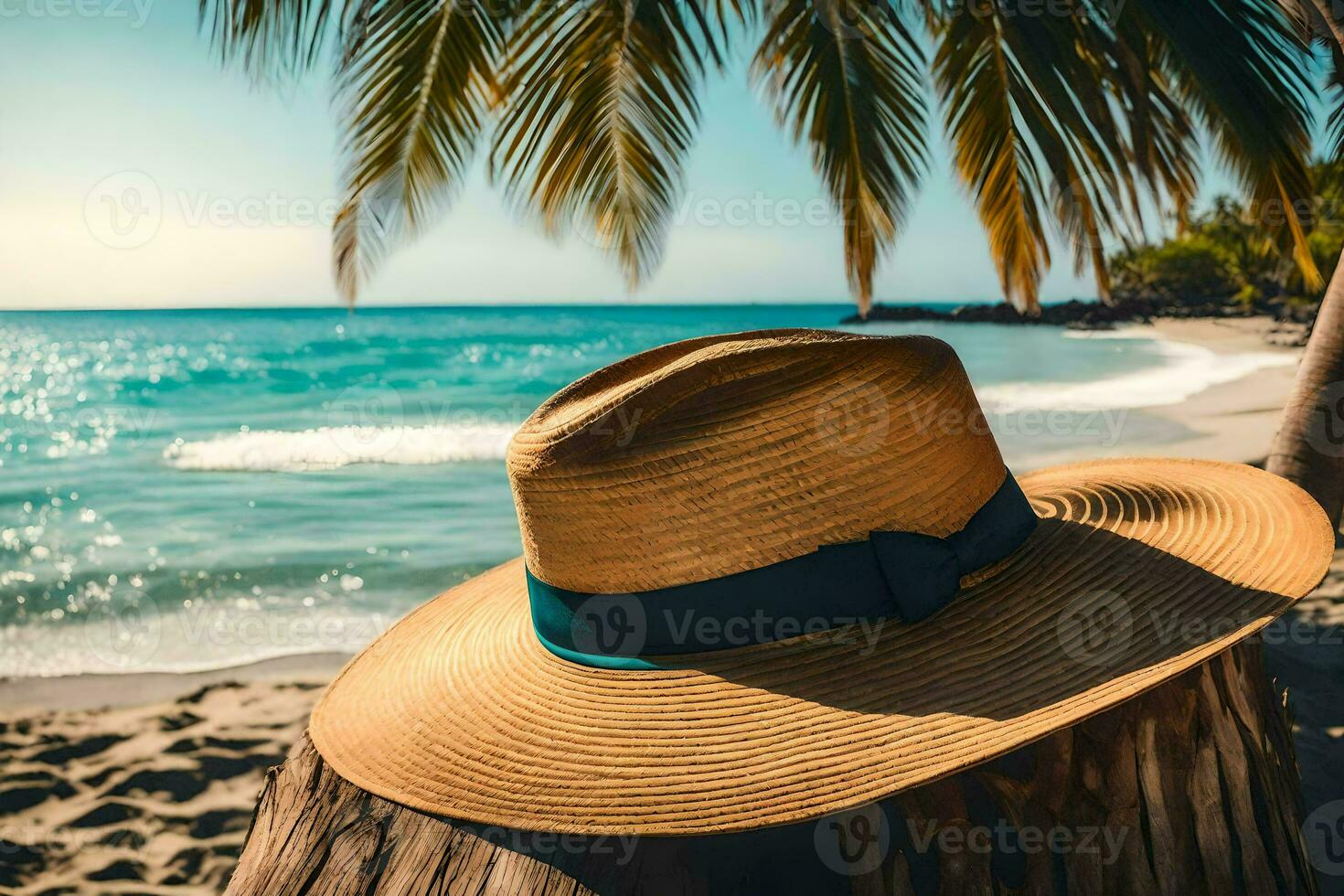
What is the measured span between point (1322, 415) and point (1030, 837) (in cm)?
188

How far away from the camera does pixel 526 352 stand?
1063 inches

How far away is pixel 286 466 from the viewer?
11.5m

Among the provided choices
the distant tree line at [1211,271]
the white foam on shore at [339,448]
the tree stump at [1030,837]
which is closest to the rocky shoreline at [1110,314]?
the distant tree line at [1211,271]

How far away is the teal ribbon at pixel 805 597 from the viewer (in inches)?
55.7

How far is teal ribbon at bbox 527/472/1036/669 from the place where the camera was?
1414mm

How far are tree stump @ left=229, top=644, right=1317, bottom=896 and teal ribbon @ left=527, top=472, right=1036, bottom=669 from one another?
Answer: 1.44ft

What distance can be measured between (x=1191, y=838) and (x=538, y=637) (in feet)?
4.30

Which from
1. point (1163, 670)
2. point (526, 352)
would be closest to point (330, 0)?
point (1163, 670)

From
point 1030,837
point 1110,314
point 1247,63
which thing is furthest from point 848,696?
point 1110,314

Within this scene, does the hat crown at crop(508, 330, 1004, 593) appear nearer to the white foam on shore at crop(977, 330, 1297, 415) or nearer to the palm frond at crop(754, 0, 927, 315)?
the palm frond at crop(754, 0, 927, 315)

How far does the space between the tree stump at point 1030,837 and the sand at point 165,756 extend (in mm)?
709

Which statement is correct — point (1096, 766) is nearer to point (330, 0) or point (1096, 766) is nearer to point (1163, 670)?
point (1163, 670)

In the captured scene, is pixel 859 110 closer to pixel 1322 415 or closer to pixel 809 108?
pixel 809 108

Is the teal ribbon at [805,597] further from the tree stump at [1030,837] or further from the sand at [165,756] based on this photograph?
the sand at [165,756]
